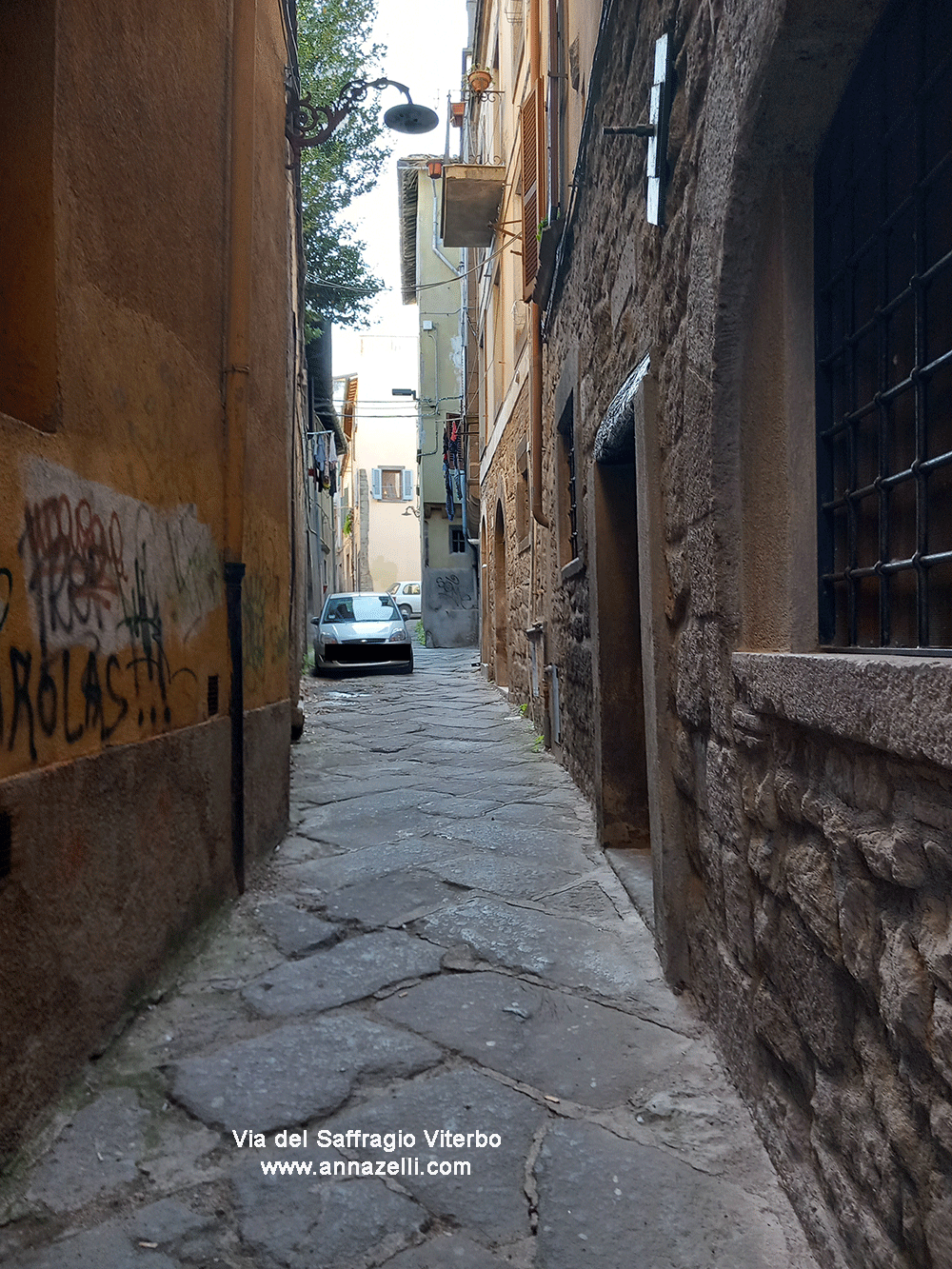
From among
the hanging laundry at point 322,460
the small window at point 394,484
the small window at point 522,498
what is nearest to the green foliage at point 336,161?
the hanging laundry at point 322,460

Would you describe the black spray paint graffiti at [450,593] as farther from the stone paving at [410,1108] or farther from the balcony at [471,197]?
the stone paving at [410,1108]

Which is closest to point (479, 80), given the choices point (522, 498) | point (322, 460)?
point (522, 498)

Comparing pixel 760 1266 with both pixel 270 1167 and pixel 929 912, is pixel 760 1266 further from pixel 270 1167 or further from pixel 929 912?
pixel 270 1167

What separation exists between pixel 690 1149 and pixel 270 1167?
0.78 m

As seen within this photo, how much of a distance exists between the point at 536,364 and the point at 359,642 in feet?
22.6

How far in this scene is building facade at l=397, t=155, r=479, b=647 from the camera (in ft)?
69.2

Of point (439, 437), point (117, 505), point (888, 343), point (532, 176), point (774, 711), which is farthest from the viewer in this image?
point (439, 437)

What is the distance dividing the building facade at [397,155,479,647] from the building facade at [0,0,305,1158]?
1636 cm

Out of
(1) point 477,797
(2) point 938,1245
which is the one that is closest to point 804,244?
(2) point 938,1245

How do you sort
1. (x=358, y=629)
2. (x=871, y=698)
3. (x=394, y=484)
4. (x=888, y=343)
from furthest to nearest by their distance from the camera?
(x=394, y=484) → (x=358, y=629) → (x=888, y=343) → (x=871, y=698)

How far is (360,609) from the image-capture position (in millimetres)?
13398

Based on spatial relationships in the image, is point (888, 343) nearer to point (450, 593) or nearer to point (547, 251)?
point (547, 251)

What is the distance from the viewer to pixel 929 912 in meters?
1.11

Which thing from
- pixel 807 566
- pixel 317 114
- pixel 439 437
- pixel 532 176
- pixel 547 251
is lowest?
pixel 807 566
